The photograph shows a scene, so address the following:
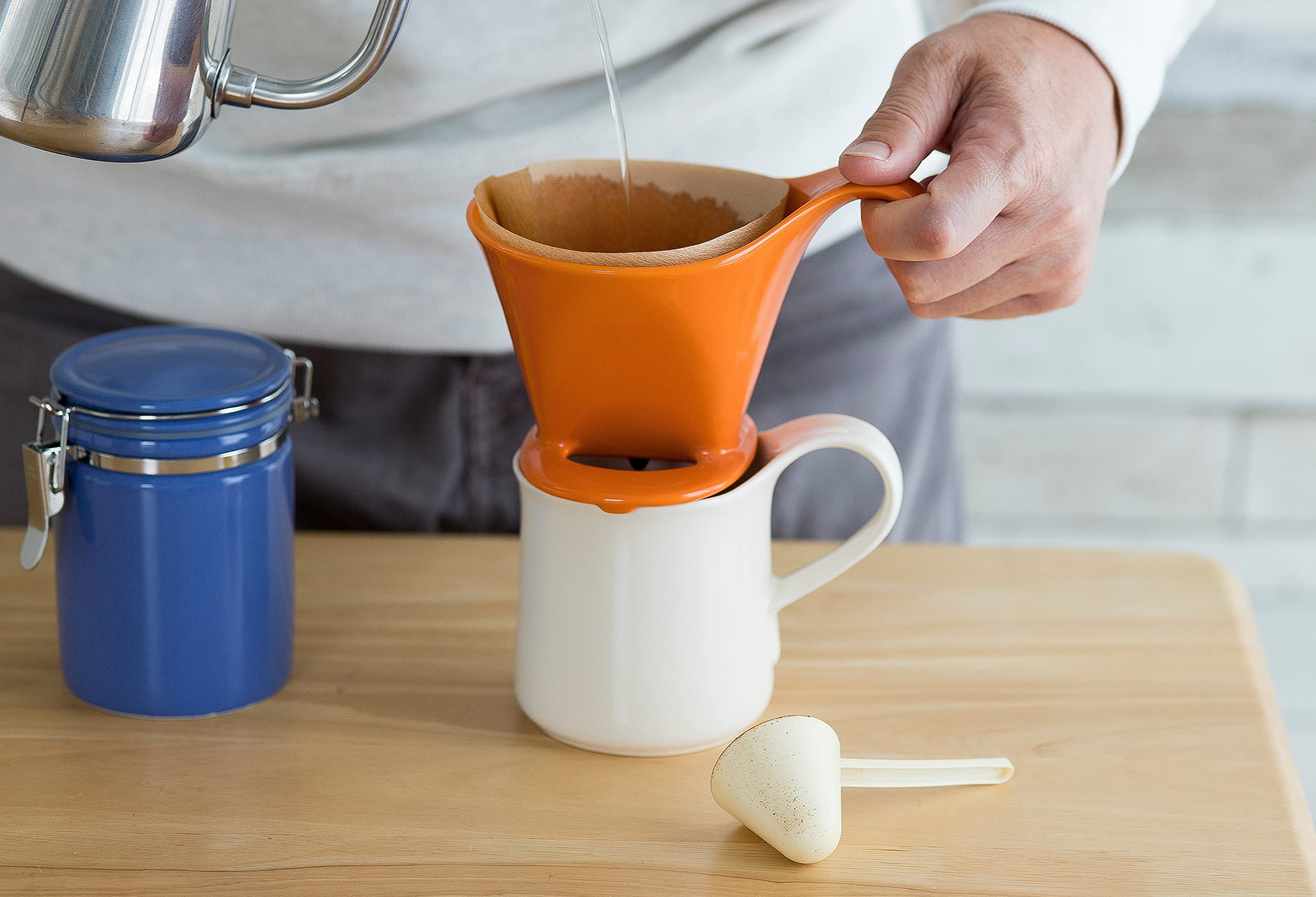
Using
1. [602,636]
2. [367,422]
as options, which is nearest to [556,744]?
[602,636]

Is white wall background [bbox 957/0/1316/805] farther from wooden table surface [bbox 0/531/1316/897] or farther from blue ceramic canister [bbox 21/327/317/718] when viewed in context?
blue ceramic canister [bbox 21/327/317/718]

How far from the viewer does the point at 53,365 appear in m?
0.57

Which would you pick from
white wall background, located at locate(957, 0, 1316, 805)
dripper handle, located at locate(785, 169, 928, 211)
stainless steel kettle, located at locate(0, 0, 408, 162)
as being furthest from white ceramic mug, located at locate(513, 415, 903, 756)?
white wall background, located at locate(957, 0, 1316, 805)

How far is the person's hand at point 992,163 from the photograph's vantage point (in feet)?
1.76

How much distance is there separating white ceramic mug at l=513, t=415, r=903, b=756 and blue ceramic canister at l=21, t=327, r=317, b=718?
0.13 m

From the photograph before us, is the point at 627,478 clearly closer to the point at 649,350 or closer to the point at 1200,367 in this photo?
the point at 649,350

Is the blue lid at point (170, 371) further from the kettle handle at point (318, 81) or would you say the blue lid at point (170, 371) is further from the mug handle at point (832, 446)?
the mug handle at point (832, 446)

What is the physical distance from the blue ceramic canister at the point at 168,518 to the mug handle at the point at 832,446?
9.2 inches

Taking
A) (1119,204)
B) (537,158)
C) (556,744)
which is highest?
(537,158)

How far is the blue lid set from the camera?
55 cm

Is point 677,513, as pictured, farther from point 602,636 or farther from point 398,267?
point 398,267

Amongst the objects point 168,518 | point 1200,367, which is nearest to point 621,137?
point 168,518

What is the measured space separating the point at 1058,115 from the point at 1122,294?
0.88 m

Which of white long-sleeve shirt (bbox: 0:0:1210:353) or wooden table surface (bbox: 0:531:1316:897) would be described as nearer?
wooden table surface (bbox: 0:531:1316:897)
